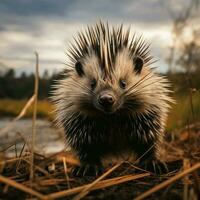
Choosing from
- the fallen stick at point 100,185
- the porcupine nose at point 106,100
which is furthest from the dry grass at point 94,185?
the porcupine nose at point 106,100

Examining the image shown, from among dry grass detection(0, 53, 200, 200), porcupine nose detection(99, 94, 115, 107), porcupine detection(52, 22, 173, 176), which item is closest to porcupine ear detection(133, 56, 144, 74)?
porcupine detection(52, 22, 173, 176)

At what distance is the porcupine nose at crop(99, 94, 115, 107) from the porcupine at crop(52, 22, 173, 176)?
107 mm

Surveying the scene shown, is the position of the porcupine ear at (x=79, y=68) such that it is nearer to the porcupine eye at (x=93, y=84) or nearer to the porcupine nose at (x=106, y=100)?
the porcupine eye at (x=93, y=84)

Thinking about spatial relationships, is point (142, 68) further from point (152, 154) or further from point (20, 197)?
point (20, 197)

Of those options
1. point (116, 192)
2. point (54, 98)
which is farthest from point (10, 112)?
point (116, 192)

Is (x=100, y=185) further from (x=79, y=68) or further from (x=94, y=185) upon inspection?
(x=79, y=68)

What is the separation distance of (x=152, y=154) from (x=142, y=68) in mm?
1109

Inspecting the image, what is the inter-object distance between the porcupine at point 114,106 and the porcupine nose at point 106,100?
0.11 m

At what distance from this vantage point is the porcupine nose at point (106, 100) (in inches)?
156

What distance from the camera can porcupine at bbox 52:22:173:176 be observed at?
4426 millimetres

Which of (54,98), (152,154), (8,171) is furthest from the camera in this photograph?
(54,98)

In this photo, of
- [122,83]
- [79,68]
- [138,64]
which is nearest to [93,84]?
[122,83]

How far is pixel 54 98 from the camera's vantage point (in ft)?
17.0

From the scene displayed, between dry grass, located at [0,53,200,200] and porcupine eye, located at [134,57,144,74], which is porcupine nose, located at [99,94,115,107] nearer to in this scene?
dry grass, located at [0,53,200,200]
